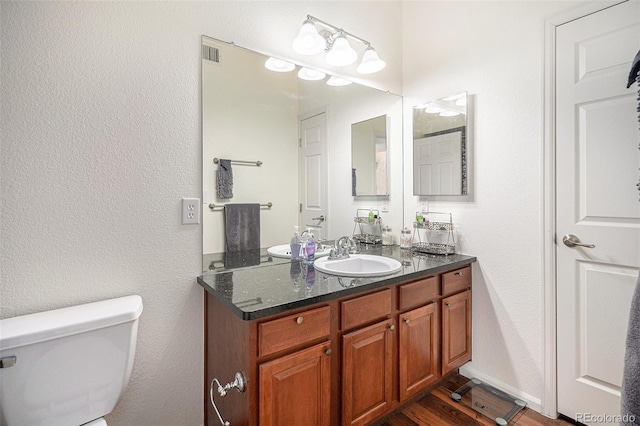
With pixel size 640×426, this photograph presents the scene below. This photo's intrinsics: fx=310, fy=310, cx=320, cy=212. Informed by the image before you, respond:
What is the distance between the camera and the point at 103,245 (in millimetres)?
1264

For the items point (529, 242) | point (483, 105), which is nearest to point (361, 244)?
point (529, 242)

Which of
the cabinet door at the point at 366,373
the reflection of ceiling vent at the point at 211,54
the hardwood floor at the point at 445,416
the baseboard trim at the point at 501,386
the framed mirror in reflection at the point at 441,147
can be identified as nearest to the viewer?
the cabinet door at the point at 366,373

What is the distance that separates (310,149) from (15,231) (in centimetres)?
137

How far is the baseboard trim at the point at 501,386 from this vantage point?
1709mm

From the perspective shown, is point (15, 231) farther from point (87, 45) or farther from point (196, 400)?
point (196, 400)

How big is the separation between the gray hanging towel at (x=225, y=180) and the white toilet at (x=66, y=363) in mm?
639

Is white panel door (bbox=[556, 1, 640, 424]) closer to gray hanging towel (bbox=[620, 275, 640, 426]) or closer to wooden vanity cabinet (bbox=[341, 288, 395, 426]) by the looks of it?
gray hanging towel (bbox=[620, 275, 640, 426])

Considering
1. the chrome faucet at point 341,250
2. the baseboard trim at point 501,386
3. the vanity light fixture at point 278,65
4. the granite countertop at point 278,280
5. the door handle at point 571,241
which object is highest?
the vanity light fixture at point 278,65

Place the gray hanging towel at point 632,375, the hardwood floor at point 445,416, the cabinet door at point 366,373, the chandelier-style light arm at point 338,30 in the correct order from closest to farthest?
1. the gray hanging towel at point 632,375
2. the cabinet door at point 366,373
3. the hardwood floor at point 445,416
4. the chandelier-style light arm at point 338,30

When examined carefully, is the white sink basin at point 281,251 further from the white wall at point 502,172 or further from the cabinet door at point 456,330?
the white wall at point 502,172

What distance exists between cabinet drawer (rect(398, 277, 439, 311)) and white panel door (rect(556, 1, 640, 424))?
63 centimetres

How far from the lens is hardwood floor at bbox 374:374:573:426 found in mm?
1606

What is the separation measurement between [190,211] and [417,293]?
1215 millimetres

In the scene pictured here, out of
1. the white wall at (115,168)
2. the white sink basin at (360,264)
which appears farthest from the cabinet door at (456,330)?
the white wall at (115,168)
